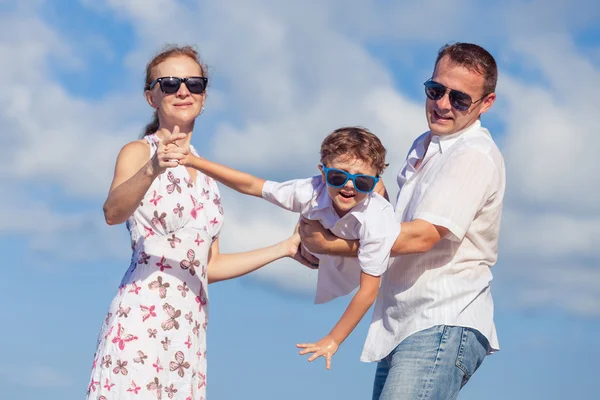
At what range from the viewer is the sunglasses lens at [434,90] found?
6.55m

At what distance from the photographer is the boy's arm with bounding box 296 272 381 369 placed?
20.4ft

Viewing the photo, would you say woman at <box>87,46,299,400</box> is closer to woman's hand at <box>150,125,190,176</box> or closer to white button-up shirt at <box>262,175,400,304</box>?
woman's hand at <box>150,125,190,176</box>

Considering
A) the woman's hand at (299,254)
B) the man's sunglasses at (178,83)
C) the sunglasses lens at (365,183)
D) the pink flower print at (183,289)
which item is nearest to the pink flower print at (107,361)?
the pink flower print at (183,289)

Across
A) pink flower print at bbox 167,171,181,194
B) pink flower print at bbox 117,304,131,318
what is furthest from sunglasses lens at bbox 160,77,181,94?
pink flower print at bbox 117,304,131,318

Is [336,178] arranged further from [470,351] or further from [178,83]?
[178,83]

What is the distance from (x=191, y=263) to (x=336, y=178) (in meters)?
1.43

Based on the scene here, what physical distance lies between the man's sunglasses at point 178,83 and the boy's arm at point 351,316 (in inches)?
78.6

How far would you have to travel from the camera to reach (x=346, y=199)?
630cm

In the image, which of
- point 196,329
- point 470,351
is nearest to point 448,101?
point 470,351

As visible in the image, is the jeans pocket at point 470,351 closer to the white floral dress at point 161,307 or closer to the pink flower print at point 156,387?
the white floral dress at point 161,307

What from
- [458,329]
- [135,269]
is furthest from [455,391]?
[135,269]

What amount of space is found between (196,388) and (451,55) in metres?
3.01

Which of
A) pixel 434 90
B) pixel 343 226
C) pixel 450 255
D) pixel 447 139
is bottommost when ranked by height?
pixel 450 255

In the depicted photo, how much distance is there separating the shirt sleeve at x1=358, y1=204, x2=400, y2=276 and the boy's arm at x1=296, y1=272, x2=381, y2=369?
0.29 feet
